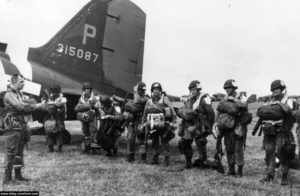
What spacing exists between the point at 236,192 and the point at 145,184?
152 cm

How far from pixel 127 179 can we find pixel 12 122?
2243 millimetres

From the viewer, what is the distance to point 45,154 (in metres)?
8.78

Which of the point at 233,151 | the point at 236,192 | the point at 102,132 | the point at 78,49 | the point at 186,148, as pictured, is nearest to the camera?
the point at 236,192

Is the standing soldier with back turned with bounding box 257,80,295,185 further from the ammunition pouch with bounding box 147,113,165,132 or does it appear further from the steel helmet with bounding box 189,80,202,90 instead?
the ammunition pouch with bounding box 147,113,165,132

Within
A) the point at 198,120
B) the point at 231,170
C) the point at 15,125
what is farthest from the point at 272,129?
the point at 15,125

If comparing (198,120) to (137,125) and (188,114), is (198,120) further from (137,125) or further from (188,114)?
(137,125)

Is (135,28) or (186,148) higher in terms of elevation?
(135,28)

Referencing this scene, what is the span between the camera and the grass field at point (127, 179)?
5410 mm

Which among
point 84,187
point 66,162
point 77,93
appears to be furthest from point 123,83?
point 84,187

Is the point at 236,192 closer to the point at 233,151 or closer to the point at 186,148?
the point at 233,151

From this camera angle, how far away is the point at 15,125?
5.75 m

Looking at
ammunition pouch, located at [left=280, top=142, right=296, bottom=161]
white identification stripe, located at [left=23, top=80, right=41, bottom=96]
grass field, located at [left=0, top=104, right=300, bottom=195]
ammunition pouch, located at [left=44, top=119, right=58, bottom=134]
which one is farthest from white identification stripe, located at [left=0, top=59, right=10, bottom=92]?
ammunition pouch, located at [left=280, top=142, right=296, bottom=161]

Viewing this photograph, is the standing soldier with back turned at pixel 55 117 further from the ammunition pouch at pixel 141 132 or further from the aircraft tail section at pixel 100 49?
the aircraft tail section at pixel 100 49

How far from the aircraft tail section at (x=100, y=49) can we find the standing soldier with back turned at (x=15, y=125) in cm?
559
